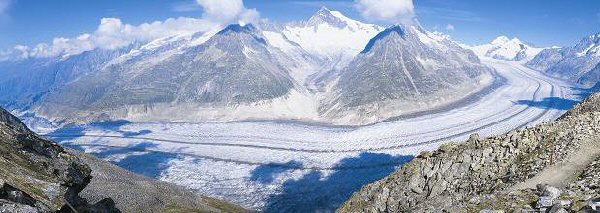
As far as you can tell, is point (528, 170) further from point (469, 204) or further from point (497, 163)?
point (469, 204)

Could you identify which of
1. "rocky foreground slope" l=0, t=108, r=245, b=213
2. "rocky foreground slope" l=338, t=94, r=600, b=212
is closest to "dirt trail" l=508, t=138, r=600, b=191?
"rocky foreground slope" l=338, t=94, r=600, b=212

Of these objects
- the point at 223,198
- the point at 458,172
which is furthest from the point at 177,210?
the point at 458,172

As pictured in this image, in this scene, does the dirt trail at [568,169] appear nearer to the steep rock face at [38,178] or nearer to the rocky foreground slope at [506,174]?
the rocky foreground slope at [506,174]

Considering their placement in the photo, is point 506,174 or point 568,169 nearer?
point 568,169

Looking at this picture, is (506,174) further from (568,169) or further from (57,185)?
(57,185)

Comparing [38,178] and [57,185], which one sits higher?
[38,178]

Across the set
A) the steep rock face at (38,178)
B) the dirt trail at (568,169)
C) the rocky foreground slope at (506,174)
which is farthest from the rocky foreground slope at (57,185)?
the dirt trail at (568,169)

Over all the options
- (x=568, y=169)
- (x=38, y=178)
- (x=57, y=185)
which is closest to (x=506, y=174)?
(x=568, y=169)
